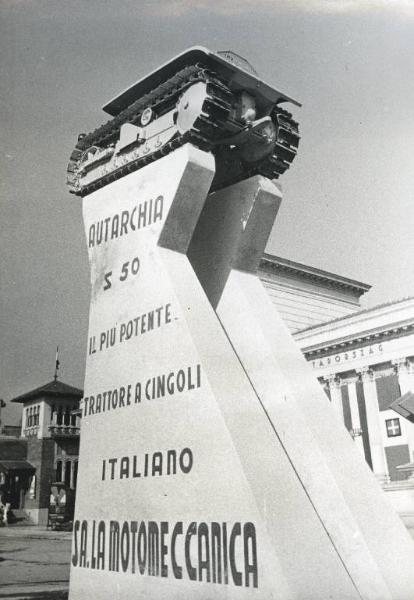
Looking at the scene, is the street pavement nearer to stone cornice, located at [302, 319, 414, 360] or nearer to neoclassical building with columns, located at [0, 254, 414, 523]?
neoclassical building with columns, located at [0, 254, 414, 523]

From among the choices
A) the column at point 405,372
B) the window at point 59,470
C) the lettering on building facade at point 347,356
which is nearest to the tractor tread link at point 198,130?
the column at point 405,372

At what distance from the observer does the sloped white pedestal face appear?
12.8 ft

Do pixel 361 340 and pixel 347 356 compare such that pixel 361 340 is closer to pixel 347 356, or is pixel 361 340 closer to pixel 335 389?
pixel 347 356

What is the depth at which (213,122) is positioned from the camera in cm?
538

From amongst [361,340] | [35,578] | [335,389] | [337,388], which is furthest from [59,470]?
[35,578]

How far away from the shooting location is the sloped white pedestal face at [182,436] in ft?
12.8

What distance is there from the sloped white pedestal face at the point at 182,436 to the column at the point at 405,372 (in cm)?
2580

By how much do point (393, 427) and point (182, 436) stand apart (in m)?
28.2

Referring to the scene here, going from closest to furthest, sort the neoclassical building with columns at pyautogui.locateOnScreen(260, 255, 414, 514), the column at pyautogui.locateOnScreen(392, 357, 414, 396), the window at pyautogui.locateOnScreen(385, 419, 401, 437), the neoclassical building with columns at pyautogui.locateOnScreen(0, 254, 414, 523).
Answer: the column at pyautogui.locateOnScreen(392, 357, 414, 396)
the neoclassical building with columns at pyautogui.locateOnScreen(260, 255, 414, 514)
the neoclassical building with columns at pyautogui.locateOnScreen(0, 254, 414, 523)
the window at pyautogui.locateOnScreen(385, 419, 401, 437)

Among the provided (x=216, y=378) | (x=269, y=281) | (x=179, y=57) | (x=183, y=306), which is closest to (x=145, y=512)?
(x=216, y=378)

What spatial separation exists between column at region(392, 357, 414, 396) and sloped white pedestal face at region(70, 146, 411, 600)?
25.8 meters

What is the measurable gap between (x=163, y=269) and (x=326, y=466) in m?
2.28

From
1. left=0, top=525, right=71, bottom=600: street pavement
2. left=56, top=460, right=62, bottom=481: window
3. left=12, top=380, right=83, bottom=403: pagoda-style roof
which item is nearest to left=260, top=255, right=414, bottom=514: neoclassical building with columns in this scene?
left=12, top=380, right=83, bottom=403: pagoda-style roof

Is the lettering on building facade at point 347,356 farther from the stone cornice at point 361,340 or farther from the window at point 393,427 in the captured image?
the window at point 393,427
